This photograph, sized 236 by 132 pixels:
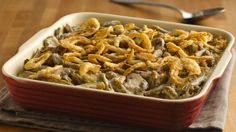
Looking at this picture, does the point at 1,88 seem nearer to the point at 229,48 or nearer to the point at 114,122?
the point at 114,122

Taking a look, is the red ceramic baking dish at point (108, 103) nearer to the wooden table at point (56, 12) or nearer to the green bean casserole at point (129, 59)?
the green bean casserole at point (129, 59)

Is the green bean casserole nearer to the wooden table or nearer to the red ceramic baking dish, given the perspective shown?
the red ceramic baking dish

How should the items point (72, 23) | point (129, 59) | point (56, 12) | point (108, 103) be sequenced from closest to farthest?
point (108, 103) → point (129, 59) → point (72, 23) → point (56, 12)

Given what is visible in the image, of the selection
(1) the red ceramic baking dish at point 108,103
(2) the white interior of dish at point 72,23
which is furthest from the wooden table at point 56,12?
(1) the red ceramic baking dish at point 108,103

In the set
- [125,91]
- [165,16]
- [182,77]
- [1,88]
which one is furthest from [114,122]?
[165,16]

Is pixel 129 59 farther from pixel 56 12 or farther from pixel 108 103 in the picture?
pixel 56 12

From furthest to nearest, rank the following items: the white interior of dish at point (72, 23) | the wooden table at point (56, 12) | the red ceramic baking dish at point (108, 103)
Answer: the wooden table at point (56, 12), the white interior of dish at point (72, 23), the red ceramic baking dish at point (108, 103)

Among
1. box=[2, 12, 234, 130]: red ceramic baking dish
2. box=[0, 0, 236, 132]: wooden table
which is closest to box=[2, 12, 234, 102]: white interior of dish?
box=[2, 12, 234, 130]: red ceramic baking dish

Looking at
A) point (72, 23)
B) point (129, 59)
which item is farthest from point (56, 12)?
point (129, 59)
